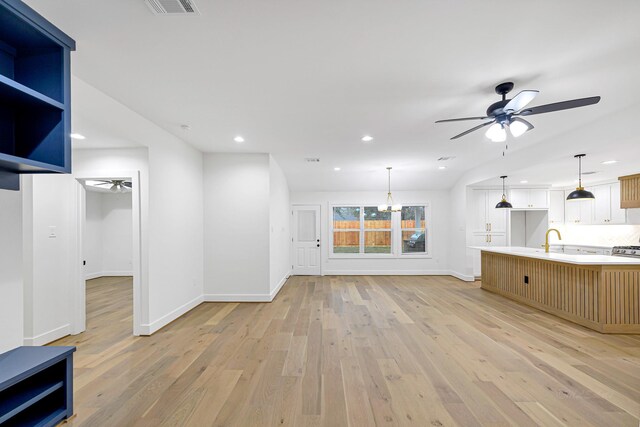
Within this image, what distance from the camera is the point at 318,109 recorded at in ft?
10.4

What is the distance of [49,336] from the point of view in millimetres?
3369

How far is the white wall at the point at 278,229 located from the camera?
5275mm

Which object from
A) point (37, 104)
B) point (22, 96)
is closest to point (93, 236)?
point (37, 104)

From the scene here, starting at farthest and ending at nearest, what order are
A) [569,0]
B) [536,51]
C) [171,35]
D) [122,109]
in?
1. [122,109]
2. [536,51]
3. [171,35]
4. [569,0]

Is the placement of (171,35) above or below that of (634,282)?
above

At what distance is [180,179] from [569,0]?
4.51m

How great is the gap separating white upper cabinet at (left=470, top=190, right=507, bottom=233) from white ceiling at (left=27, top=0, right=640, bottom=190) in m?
3.13

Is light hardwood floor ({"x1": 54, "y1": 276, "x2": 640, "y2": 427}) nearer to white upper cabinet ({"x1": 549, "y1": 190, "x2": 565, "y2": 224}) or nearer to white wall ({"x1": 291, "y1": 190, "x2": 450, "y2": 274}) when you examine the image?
white wall ({"x1": 291, "y1": 190, "x2": 450, "y2": 274})

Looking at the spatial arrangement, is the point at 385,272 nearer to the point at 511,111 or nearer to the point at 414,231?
the point at 414,231

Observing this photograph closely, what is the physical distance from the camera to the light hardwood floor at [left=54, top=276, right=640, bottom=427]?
6.64 ft

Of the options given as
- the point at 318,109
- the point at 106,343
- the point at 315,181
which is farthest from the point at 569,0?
the point at 315,181

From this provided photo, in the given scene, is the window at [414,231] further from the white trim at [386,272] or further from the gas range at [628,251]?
the gas range at [628,251]

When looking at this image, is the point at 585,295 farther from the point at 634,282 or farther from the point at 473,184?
the point at 473,184

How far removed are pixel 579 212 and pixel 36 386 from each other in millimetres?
10312
